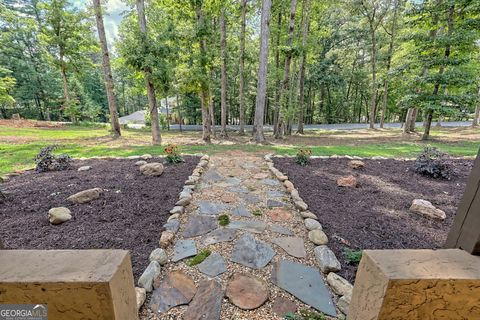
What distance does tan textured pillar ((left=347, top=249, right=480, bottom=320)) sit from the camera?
79 cm

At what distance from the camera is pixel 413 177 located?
383 cm

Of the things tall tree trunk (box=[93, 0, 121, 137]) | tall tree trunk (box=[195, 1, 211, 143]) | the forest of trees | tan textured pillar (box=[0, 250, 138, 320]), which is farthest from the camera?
tall tree trunk (box=[93, 0, 121, 137])

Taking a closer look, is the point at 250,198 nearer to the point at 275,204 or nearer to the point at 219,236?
the point at 275,204

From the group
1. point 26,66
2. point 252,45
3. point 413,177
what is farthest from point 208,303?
point 26,66

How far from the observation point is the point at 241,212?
2.72 metres

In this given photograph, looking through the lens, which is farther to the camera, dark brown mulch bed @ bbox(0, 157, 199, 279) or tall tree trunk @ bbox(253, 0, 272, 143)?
tall tree trunk @ bbox(253, 0, 272, 143)

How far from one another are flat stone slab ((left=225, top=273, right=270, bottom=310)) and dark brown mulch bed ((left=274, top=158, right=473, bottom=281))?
704mm

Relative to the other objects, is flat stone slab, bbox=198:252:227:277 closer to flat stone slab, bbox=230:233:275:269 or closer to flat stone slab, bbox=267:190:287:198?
flat stone slab, bbox=230:233:275:269

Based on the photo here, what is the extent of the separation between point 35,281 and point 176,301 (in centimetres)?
102

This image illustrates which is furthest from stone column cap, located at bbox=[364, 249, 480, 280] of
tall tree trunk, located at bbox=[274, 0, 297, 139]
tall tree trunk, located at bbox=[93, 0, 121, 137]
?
tall tree trunk, located at bbox=[93, 0, 121, 137]

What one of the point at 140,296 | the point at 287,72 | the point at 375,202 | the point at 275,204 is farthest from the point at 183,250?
the point at 287,72

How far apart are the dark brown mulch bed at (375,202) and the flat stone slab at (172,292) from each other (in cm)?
125

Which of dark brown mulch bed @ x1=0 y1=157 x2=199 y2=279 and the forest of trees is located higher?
the forest of trees

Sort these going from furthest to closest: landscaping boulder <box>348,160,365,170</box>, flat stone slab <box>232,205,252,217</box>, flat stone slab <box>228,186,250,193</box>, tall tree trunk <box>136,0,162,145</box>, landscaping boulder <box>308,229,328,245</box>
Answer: tall tree trunk <box>136,0,162,145</box>, landscaping boulder <box>348,160,365,170</box>, flat stone slab <box>228,186,250,193</box>, flat stone slab <box>232,205,252,217</box>, landscaping boulder <box>308,229,328,245</box>
